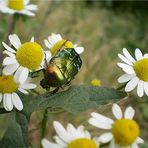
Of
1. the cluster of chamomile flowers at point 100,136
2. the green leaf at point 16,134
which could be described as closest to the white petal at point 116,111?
the cluster of chamomile flowers at point 100,136

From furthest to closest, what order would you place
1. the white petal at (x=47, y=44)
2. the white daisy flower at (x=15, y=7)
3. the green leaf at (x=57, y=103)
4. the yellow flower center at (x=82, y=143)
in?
the white daisy flower at (x=15, y=7) < the white petal at (x=47, y=44) < the green leaf at (x=57, y=103) < the yellow flower center at (x=82, y=143)

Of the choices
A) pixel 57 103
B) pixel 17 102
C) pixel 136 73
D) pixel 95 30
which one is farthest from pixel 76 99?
pixel 95 30

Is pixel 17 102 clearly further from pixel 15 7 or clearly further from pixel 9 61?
pixel 15 7

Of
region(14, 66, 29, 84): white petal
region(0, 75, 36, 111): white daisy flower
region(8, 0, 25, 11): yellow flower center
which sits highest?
region(8, 0, 25, 11): yellow flower center

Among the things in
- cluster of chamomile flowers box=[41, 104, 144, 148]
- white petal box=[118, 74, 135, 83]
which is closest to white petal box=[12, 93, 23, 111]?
cluster of chamomile flowers box=[41, 104, 144, 148]

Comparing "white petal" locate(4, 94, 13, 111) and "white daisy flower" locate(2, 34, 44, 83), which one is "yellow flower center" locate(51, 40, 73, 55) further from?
"white petal" locate(4, 94, 13, 111)

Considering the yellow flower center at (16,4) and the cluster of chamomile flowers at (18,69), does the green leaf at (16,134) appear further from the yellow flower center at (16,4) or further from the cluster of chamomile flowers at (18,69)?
the yellow flower center at (16,4)

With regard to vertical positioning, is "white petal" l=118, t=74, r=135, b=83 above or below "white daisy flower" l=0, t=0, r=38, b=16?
below

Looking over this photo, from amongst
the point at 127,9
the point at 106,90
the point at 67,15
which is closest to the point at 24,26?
the point at 67,15
